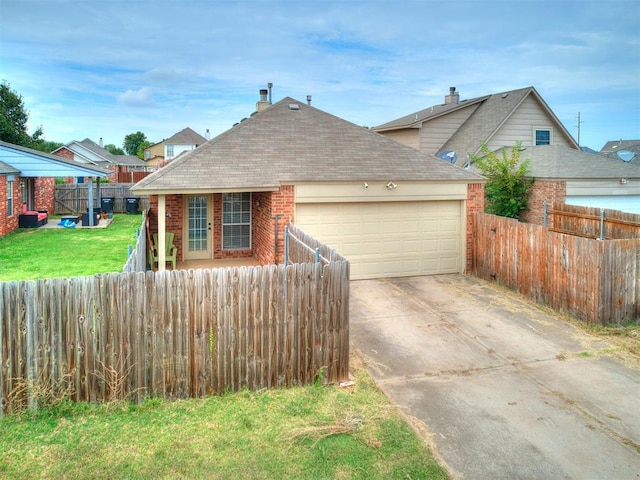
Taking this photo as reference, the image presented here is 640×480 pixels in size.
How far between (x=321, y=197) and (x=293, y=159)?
144 centimetres

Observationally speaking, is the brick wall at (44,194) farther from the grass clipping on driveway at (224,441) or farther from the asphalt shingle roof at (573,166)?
the grass clipping on driveway at (224,441)

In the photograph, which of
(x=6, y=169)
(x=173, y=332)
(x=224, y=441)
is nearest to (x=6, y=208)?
(x=6, y=169)

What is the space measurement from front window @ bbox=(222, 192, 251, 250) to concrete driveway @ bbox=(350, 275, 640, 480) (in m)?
5.64

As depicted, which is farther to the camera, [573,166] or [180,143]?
[180,143]

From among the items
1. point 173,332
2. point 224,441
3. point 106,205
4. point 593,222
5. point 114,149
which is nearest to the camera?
point 224,441

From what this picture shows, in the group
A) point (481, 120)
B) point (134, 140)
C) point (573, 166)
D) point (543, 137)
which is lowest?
point (573, 166)

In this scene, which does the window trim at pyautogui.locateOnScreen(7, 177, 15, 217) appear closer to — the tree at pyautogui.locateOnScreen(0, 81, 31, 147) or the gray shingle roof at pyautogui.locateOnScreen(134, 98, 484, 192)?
the gray shingle roof at pyautogui.locateOnScreen(134, 98, 484, 192)

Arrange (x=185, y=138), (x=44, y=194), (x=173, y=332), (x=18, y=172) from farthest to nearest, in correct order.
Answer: (x=185, y=138), (x=44, y=194), (x=18, y=172), (x=173, y=332)

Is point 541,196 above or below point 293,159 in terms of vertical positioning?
below

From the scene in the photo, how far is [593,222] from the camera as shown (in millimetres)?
13055

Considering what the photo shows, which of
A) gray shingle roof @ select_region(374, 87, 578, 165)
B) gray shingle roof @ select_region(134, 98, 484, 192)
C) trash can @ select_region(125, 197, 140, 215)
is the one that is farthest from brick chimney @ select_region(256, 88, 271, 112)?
trash can @ select_region(125, 197, 140, 215)

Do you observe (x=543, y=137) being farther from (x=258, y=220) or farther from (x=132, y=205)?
(x=132, y=205)

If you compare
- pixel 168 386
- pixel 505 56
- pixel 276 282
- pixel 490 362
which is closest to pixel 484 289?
pixel 490 362

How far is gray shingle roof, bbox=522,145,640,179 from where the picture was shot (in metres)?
17.0
